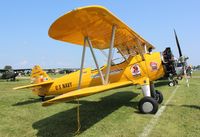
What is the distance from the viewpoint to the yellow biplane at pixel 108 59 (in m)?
5.77

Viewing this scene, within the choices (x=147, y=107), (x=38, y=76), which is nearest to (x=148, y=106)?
(x=147, y=107)

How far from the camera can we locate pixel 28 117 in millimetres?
6934

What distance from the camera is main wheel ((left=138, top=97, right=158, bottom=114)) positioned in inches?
269

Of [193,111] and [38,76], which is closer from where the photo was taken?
[193,111]

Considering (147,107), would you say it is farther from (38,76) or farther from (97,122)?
(38,76)

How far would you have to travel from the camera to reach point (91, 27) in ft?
22.2

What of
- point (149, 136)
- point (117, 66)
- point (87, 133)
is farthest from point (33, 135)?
point (117, 66)

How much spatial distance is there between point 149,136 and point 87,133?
1.35m

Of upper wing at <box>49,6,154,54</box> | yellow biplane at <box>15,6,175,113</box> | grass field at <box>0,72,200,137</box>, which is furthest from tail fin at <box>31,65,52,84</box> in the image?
upper wing at <box>49,6,154,54</box>

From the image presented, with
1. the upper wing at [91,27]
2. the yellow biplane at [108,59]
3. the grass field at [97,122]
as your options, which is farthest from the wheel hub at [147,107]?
the upper wing at [91,27]

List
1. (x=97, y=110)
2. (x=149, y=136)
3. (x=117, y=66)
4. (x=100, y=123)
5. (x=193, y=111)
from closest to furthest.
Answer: (x=149, y=136) → (x=100, y=123) → (x=193, y=111) → (x=97, y=110) → (x=117, y=66)

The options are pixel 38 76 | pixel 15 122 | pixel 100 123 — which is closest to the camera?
pixel 100 123

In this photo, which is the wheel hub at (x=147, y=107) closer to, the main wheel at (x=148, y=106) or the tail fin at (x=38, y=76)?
the main wheel at (x=148, y=106)

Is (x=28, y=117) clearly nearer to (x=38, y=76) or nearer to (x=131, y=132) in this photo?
(x=131, y=132)
